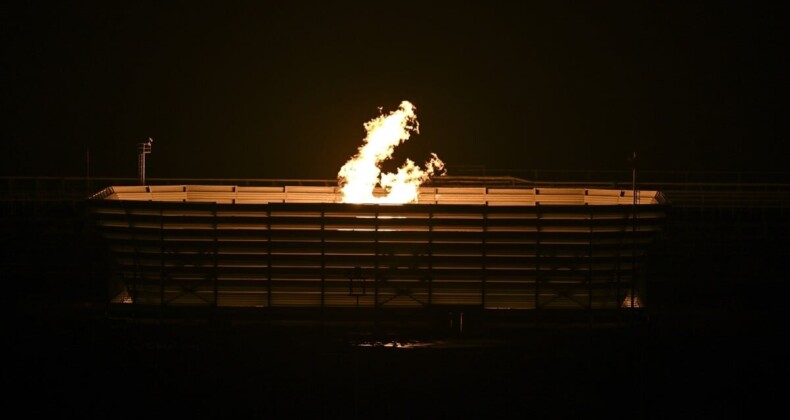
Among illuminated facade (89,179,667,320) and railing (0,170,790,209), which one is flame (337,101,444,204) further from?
railing (0,170,790,209)

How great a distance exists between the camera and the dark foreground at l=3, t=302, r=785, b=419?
11.2 meters

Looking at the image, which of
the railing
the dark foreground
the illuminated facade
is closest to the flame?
the illuminated facade

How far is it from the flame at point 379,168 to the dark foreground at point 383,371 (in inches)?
128

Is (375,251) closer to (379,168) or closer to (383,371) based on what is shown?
(383,371)

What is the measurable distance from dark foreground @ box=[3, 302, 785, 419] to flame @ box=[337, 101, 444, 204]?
3258 millimetres

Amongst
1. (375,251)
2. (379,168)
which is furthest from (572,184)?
(375,251)

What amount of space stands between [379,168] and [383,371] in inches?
215

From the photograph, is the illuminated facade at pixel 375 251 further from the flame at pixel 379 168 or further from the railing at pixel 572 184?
the railing at pixel 572 184

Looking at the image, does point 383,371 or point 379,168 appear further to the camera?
point 379,168

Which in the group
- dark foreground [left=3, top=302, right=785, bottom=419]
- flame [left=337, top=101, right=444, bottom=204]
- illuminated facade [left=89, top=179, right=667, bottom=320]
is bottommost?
dark foreground [left=3, top=302, right=785, bottom=419]

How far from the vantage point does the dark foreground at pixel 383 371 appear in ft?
36.8

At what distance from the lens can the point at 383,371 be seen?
12.8m

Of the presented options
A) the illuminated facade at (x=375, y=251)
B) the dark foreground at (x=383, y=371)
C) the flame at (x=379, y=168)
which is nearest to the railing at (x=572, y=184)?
the flame at (x=379, y=168)

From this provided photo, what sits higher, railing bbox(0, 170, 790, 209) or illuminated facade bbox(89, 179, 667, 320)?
railing bbox(0, 170, 790, 209)
